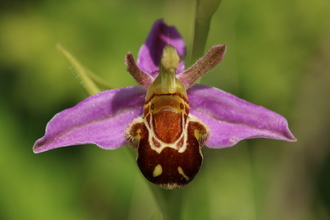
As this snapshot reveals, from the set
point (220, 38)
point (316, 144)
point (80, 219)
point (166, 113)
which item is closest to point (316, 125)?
point (316, 144)

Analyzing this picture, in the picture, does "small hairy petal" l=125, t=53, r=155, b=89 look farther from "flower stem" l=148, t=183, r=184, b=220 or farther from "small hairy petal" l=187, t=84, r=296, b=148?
"flower stem" l=148, t=183, r=184, b=220

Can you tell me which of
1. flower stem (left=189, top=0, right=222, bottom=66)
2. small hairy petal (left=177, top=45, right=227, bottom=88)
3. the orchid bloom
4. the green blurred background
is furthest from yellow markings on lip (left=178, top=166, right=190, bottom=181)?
the green blurred background

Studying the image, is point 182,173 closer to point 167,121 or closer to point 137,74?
point 167,121

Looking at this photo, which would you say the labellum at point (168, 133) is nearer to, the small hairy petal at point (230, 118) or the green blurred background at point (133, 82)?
the small hairy petal at point (230, 118)

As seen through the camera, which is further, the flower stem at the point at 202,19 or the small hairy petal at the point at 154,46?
the small hairy petal at the point at 154,46

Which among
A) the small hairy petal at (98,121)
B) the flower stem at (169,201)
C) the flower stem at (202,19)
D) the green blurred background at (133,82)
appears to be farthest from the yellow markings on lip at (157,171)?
the green blurred background at (133,82)
